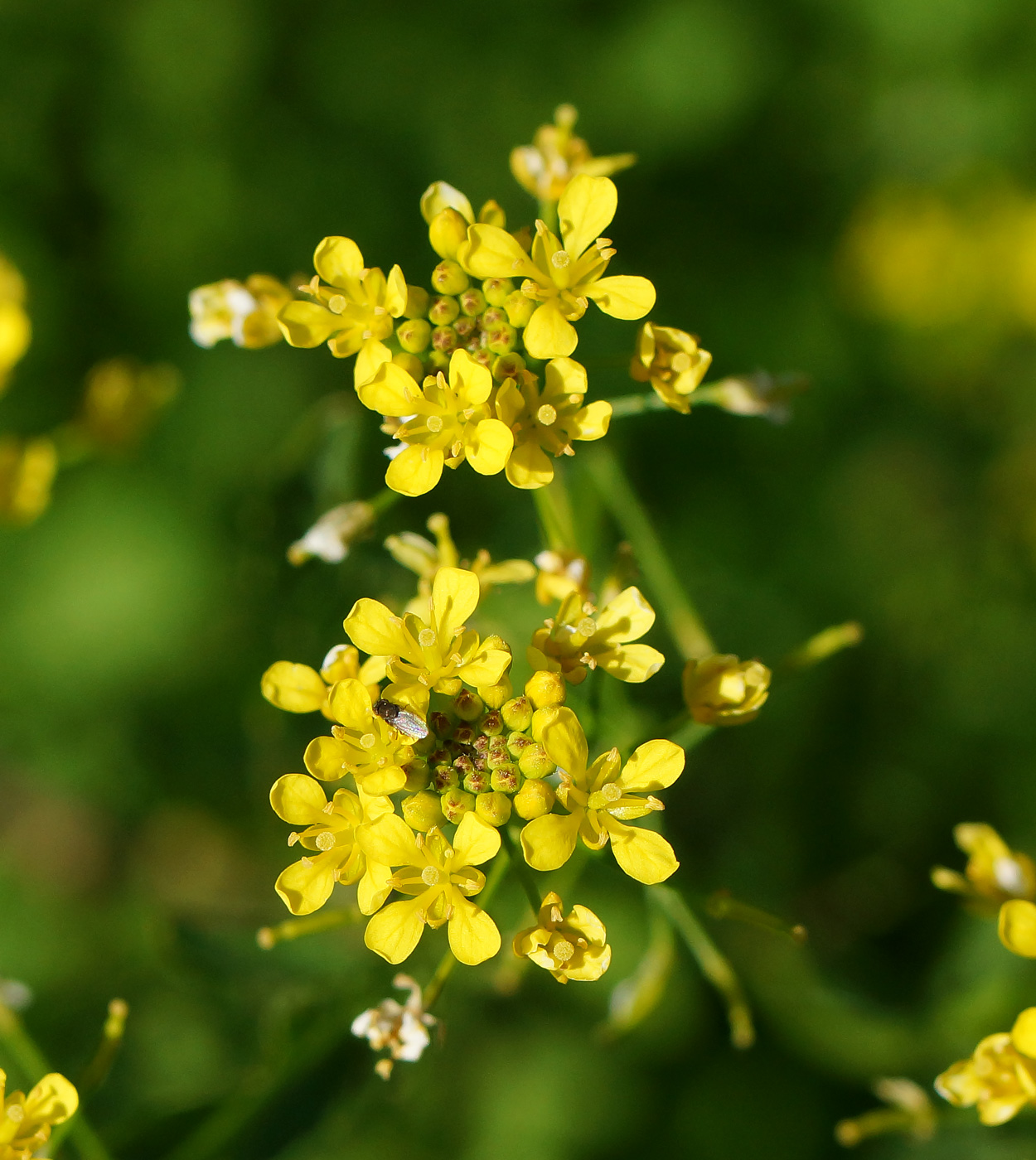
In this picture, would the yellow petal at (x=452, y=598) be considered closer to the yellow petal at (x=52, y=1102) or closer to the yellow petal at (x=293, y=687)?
the yellow petal at (x=293, y=687)

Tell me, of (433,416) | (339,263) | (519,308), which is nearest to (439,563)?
(433,416)

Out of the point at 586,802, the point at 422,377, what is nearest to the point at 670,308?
the point at 422,377

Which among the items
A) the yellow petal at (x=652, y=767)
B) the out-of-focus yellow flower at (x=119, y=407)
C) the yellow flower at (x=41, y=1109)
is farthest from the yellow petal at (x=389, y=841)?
the out-of-focus yellow flower at (x=119, y=407)

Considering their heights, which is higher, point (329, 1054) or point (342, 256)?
point (342, 256)

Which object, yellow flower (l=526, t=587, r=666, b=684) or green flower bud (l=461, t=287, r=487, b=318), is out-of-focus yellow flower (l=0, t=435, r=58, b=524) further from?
yellow flower (l=526, t=587, r=666, b=684)

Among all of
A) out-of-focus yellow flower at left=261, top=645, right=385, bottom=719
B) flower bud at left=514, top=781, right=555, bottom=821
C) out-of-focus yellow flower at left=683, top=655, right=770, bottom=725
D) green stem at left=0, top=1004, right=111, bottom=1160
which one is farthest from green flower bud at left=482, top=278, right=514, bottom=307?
green stem at left=0, top=1004, right=111, bottom=1160

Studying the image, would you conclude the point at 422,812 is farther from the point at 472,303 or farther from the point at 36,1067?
the point at 36,1067

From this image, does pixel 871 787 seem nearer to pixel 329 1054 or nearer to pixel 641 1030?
pixel 641 1030
